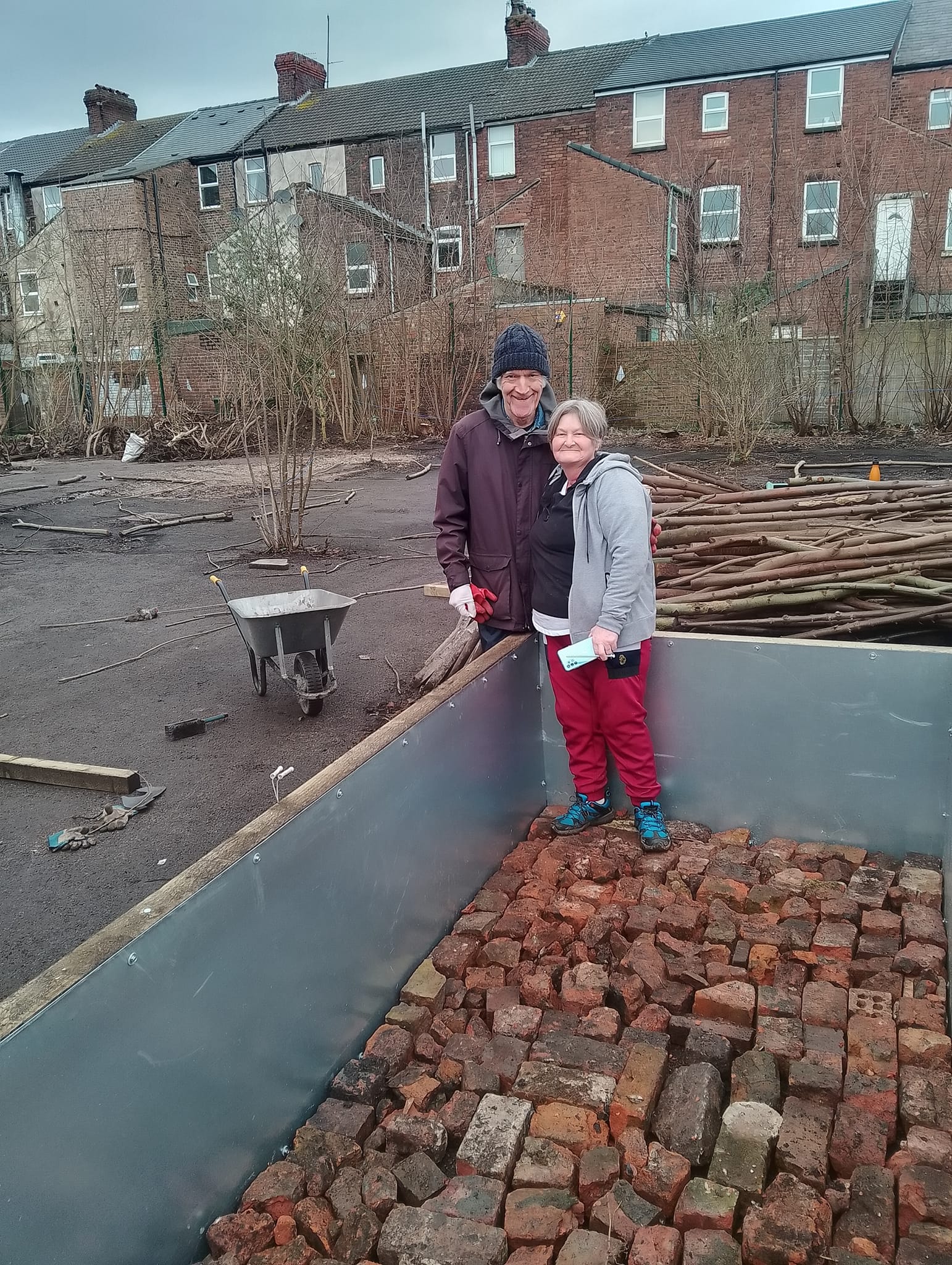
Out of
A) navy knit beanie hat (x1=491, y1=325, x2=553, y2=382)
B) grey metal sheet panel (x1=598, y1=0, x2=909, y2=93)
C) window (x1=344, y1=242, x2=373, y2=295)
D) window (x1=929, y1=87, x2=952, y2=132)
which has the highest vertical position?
grey metal sheet panel (x1=598, y1=0, x2=909, y2=93)

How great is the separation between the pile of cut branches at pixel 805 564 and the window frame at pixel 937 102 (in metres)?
24.2

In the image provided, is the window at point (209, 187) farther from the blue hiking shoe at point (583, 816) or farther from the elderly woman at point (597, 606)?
the blue hiking shoe at point (583, 816)

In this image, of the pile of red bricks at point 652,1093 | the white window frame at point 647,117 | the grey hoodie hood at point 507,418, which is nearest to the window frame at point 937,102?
the white window frame at point 647,117

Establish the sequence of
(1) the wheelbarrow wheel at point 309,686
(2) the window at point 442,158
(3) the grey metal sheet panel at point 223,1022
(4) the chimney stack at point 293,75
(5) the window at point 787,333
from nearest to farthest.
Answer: (3) the grey metal sheet panel at point 223,1022, (1) the wheelbarrow wheel at point 309,686, (5) the window at point 787,333, (2) the window at point 442,158, (4) the chimney stack at point 293,75

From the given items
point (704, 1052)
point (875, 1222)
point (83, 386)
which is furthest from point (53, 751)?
point (83, 386)

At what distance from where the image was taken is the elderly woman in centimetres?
337

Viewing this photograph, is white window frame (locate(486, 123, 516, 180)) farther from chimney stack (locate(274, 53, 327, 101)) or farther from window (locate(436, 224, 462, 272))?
chimney stack (locate(274, 53, 327, 101))

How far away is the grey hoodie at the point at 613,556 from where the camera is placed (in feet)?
11.0

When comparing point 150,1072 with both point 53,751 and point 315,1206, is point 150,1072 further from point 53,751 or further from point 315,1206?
point 53,751

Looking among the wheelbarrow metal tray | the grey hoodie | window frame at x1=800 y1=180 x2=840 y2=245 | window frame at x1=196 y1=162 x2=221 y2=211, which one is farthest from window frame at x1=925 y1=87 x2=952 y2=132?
the grey hoodie

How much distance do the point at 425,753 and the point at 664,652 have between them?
121cm

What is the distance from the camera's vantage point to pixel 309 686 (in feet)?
18.0

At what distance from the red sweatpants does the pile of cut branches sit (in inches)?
24.7

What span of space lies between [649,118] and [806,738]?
27.4 m
